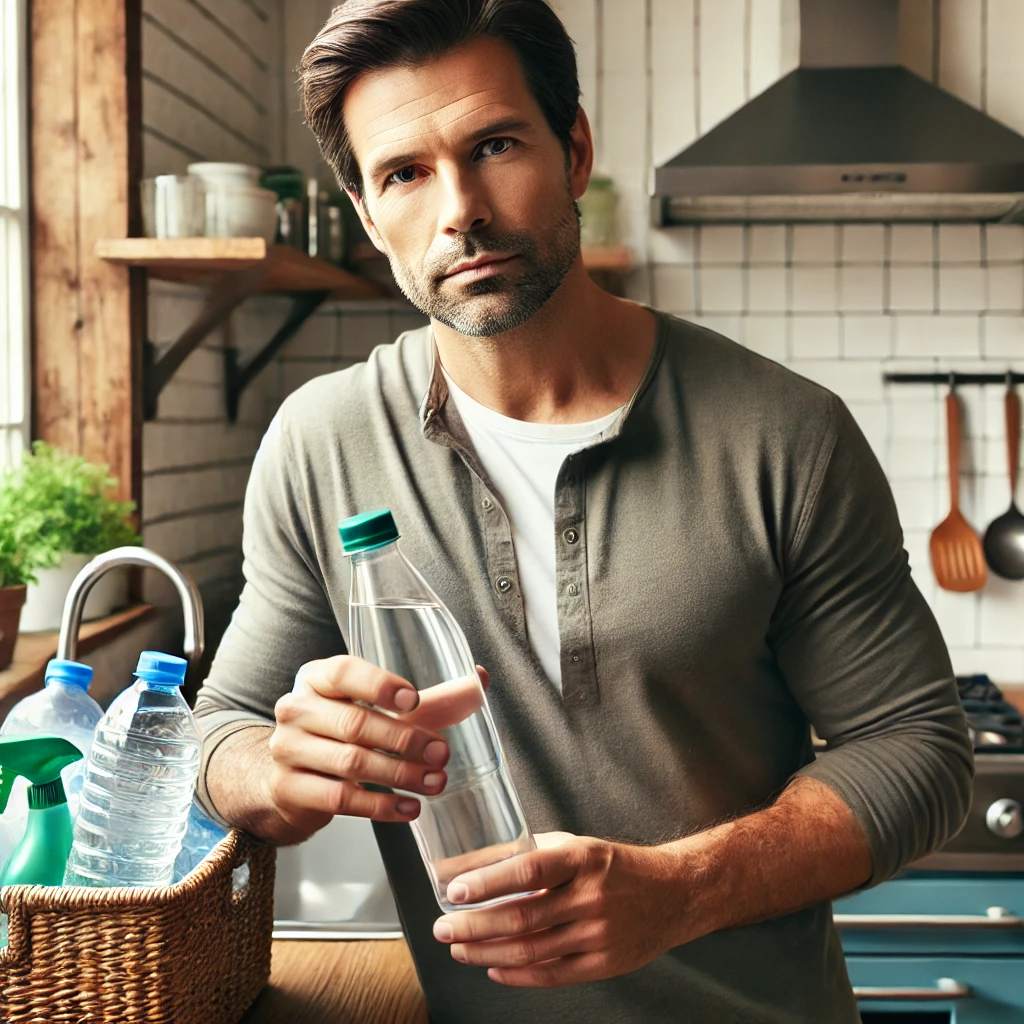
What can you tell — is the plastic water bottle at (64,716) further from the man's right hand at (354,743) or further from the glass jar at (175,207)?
the glass jar at (175,207)

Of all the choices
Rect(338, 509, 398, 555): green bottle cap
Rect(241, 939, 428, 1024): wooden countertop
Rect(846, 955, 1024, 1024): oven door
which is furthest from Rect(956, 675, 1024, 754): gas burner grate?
Rect(338, 509, 398, 555): green bottle cap

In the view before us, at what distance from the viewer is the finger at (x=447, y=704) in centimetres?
78

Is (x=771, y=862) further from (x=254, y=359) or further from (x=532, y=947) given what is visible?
(x=254, y=359)

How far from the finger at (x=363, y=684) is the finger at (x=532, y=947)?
0.58 ft

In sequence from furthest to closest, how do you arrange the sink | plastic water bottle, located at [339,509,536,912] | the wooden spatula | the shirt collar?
1. the wooden spatula
2. the sink
3. the shirt collar
4. plastic water bottle, located at [339,509,536,912]

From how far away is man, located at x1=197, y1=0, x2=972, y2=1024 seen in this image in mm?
975

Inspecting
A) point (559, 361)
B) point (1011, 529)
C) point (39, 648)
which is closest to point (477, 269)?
point (559, 361)

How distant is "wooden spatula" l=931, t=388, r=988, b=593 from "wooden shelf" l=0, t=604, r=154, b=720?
1742mm

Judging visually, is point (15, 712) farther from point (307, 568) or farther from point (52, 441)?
point (52, 441)

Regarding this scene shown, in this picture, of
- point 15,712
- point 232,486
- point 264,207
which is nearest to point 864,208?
point 264,207

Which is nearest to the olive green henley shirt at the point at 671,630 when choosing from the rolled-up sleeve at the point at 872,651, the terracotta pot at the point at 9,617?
the rolled-up sleeve at the point at 872,651

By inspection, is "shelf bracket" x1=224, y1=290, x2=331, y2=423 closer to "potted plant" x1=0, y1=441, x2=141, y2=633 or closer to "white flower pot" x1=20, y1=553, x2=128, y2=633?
"potted plant" x1=0, y1=441, x2=141, y2=633

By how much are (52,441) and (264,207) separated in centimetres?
51

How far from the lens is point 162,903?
85cm
